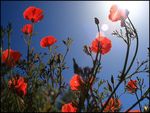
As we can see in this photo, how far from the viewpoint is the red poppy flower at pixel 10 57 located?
3674 millimetres

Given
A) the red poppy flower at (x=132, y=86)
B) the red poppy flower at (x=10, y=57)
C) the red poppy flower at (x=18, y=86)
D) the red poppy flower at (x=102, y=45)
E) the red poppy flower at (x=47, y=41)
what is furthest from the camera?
the red poppy flower at (x=47, y=41)

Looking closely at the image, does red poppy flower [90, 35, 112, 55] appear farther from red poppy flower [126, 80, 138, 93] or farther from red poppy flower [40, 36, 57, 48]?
red poppy flower [40, 36, 57, 48]

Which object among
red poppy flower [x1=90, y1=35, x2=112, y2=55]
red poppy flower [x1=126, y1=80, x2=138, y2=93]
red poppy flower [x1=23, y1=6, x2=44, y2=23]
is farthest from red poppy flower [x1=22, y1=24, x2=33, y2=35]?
red poppy flower [x1=126, y1=80, x2=138, y2=93]

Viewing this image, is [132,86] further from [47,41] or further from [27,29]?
[27,29]

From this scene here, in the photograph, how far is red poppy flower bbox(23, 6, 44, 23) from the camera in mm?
4883

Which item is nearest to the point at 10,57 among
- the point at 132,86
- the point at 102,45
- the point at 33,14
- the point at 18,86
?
the point at 18,86

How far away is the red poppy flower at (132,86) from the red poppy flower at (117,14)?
0.82m

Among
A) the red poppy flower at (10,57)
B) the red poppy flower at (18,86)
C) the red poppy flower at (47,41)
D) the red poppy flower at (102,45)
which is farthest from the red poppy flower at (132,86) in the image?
the red poppy flower at (47,41)

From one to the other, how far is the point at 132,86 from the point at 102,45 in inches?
29.7

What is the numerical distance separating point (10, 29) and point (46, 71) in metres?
0.78

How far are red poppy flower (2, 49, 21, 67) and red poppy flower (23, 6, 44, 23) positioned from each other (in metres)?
1.08

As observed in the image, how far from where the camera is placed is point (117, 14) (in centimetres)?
363

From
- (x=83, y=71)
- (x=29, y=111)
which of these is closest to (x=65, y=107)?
(x=29, y=111)

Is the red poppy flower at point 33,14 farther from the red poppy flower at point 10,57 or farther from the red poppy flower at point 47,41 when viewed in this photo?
the red poppy flower at point 10,57
